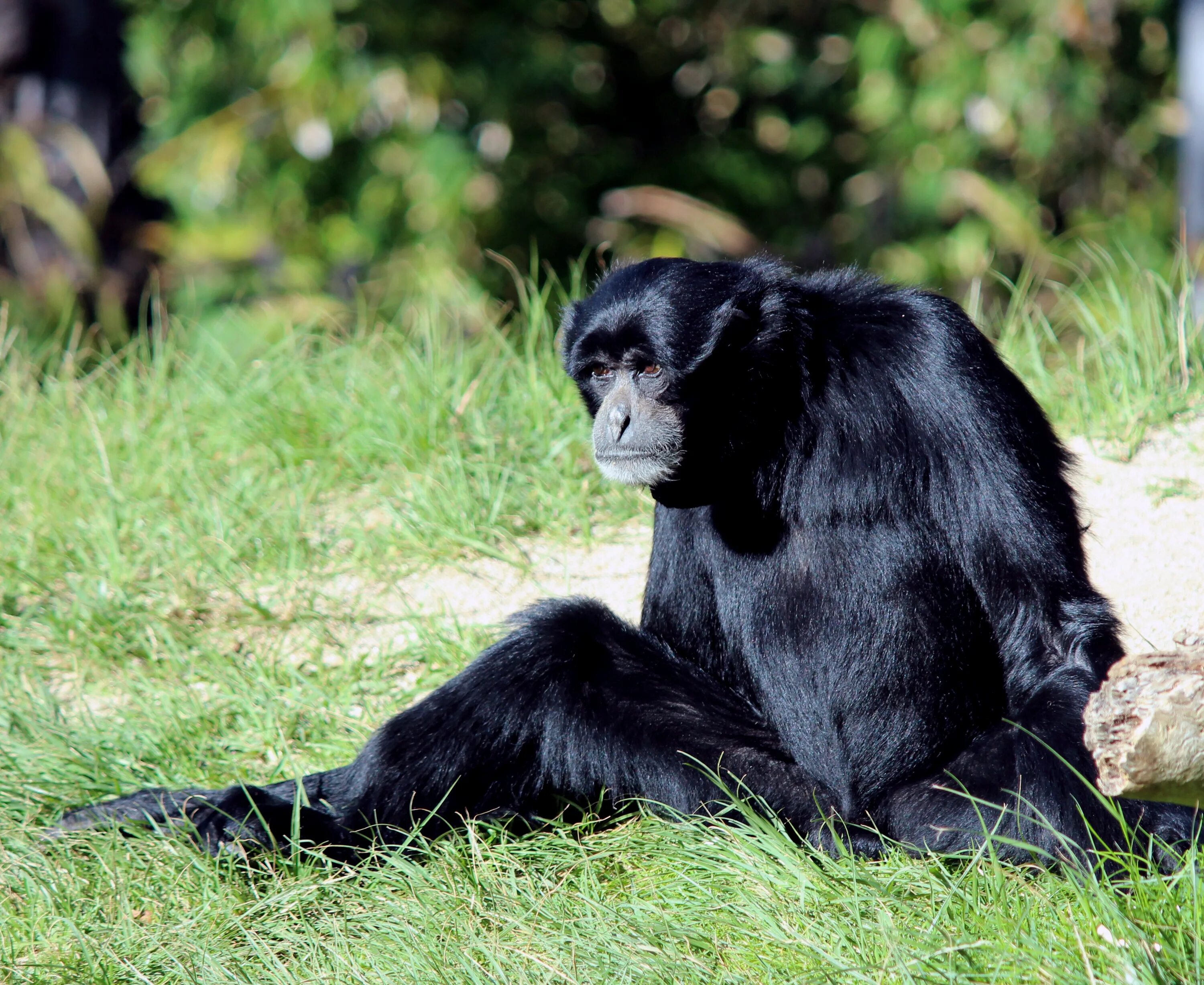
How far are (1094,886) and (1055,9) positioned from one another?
29.7 ft

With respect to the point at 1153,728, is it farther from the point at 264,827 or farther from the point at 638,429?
the point at 264,827

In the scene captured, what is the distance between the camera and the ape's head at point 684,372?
347 centimetres

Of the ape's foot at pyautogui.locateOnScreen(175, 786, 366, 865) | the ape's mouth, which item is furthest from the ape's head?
the ape's foot at pyautogui.locateOnScreen(175, 786, 366, 865)

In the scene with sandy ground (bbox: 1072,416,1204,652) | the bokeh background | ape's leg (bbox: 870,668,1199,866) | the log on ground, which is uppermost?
the bokeh background

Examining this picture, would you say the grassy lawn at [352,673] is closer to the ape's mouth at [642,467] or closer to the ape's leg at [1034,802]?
the ape's leg at [1034,802]

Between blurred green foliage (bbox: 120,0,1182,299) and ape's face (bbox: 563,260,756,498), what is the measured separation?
Result: 5.88 metres

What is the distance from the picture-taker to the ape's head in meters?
3.47

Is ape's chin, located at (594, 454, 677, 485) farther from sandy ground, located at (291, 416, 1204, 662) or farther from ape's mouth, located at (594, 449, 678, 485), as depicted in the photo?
sandy ground, located at (291, 416, 1204, 662)

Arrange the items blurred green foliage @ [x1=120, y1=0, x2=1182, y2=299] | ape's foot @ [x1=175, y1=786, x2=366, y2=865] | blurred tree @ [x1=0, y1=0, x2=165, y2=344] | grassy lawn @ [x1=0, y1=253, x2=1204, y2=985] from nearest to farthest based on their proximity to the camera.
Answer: grassy lawn @ [x1=0, y1=253, x2=1204, y2=985]
ape's foot @ [x1=175, y1=786, x2=366, y2=865]
blurred tree @ [x1=0, y1=0, x2=165, y2=344]
blurred green foliage @ [x1=120, y1=0, x2=1182, y2=299]

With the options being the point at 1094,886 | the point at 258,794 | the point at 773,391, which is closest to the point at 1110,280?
the point at 773,391

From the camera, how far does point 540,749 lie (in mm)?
3572

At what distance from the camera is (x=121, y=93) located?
10039 mm

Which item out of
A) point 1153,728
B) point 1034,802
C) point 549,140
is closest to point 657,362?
point 1034,802

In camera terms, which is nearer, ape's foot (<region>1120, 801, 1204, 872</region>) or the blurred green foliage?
ape's foot (<region>1120, 801, 1204, 872</region>)
